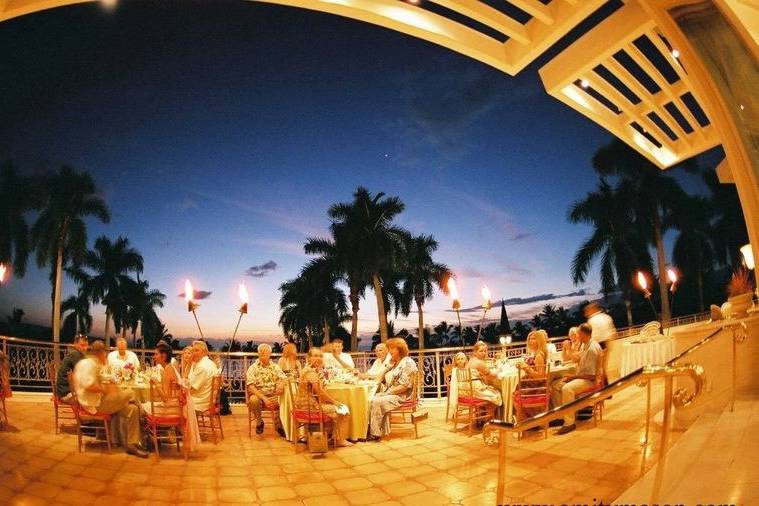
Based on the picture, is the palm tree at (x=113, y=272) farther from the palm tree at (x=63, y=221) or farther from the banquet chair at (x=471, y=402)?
the banquet chair at (x=471, y=402)

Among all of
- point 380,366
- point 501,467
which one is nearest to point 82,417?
point 380,366

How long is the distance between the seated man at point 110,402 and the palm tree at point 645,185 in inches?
962

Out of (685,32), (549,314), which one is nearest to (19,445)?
(685,32)

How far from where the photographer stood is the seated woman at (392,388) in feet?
20.6

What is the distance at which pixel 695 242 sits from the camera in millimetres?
27312

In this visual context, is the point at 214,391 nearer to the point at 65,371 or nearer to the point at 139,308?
the point at 65,371

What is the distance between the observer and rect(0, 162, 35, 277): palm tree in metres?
20.4

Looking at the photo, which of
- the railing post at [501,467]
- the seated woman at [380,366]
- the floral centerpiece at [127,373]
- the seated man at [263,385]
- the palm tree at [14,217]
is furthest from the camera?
the palm tree at [14,217]

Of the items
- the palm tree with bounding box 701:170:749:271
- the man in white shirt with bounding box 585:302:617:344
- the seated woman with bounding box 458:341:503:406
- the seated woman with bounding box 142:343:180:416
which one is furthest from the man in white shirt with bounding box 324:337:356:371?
the palm tree with bounding box 701:170:749:271

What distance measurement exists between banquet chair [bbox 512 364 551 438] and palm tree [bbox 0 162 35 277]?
947 inches

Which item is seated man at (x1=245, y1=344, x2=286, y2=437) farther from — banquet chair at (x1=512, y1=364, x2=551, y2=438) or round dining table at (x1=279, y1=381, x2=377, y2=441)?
banquet chair at (x1=512, y1=364, x2=551, y2=438)

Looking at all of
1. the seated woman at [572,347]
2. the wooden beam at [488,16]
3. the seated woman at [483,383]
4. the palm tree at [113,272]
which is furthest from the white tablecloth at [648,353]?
the palm tree at [113,272]

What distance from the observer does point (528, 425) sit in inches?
93.4

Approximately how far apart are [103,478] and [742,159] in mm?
8292
